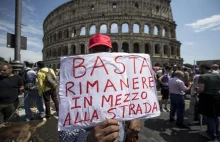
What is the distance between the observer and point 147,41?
3078cm

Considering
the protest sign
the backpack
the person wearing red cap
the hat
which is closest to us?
the person wearing red cap

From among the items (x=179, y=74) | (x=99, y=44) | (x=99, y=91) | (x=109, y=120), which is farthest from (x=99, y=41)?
(x=179, y=74)

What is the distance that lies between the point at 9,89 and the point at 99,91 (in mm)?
3317

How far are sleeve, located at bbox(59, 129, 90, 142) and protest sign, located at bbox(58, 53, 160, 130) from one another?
38 millimetres

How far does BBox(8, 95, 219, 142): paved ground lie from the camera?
373cm

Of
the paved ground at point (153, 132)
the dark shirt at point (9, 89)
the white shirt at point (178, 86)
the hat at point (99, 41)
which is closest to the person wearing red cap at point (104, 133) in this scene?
the hat at point (99, 41)

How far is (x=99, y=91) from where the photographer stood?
133 centimetres

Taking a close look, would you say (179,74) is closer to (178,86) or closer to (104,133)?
(178,86)

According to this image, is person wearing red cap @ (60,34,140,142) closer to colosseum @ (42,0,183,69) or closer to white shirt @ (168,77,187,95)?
white shirt @ (168,77,187,95)

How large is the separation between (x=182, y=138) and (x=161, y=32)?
31.6m

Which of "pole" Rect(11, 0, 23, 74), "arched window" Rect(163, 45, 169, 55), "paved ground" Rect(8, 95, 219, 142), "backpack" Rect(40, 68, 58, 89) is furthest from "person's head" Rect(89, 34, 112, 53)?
"arched window" Rect(163, 45, 169, 55)

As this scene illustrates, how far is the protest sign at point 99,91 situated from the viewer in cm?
126

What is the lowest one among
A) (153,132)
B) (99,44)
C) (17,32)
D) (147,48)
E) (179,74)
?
(153,132)

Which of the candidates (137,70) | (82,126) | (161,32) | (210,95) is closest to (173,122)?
(210,95)
